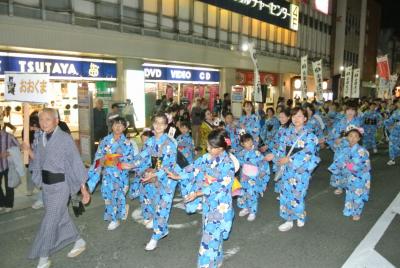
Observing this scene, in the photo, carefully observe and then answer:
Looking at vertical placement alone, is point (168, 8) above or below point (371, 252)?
above

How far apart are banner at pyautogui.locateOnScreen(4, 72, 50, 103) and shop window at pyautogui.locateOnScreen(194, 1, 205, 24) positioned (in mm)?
14531

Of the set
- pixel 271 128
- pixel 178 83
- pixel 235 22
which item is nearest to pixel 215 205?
pixel 271 128

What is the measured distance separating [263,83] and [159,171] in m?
A: 22.5

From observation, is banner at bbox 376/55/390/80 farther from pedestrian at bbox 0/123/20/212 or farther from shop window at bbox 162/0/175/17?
pedestrian at bbox 0/123/20/212

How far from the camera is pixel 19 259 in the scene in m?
4.65

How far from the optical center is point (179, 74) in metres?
19.8

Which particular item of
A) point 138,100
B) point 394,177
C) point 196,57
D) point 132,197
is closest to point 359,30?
point 196,57

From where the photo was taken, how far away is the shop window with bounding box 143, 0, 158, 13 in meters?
16.9

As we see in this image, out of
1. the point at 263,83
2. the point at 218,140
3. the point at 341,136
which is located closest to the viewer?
the point at 218,140

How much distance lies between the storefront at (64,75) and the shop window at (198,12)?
6014 millimetres

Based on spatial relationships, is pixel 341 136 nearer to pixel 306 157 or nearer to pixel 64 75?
pixel 306 157

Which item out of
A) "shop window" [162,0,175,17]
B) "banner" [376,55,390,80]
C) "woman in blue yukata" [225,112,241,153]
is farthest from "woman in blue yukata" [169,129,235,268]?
"banner" [376,55,390,80]

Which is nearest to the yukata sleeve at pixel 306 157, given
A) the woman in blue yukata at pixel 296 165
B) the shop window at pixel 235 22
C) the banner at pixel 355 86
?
the woman in blue yukata at pixel 296 165

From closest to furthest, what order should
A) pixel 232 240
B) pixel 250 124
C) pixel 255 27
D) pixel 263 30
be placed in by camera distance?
pixel 232 240
pixel 250 124
pixel 255 27
pixel 263 30
